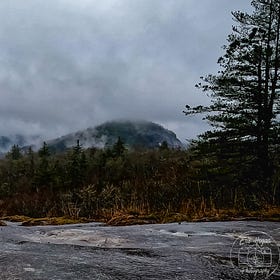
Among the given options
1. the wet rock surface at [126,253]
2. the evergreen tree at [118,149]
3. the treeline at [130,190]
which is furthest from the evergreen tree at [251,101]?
the evergreen tree at [118,149]

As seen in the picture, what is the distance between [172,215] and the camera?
30.0 ft

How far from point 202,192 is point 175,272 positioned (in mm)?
8773

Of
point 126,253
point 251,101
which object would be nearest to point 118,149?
point 251,101

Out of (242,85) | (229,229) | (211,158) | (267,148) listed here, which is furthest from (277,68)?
(229,229)

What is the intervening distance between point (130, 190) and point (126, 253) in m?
10.6

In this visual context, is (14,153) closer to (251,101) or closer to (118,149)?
(118,149)

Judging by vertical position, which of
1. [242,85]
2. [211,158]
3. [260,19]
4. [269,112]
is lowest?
[211,158]

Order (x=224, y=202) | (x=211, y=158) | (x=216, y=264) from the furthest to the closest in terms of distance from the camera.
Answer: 1. (x=211, y=158)
2. (x=224, y=202)
3. (x=216, y=264)

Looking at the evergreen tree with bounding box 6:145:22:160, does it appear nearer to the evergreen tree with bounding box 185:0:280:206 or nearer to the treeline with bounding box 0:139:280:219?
the treeline with bounding box 0:139:280:219

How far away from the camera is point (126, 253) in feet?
15.8

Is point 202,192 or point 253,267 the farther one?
point 202,192

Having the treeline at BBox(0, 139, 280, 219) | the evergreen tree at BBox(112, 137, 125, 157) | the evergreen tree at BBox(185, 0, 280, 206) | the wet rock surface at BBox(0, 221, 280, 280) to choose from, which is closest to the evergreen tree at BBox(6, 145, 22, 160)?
the treeline at BBox(0, 139, 280, 219)

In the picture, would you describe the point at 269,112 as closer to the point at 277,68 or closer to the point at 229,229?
the point at 277,68

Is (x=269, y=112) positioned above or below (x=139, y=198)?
above
